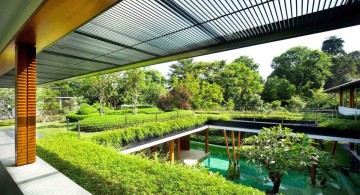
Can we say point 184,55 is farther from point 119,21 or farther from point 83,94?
point 83,94

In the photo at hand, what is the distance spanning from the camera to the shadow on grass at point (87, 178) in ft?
10.6

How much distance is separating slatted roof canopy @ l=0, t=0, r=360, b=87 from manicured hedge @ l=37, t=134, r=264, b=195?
2.34 metres

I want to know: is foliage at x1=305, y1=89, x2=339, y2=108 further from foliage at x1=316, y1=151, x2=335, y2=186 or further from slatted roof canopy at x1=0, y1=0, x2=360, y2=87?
slatted roof canopy at x1=0, y1=0, x2=360, y2=87

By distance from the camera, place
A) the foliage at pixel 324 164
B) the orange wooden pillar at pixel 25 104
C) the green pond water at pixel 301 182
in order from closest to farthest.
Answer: the orange wooden pillar at pixel 25 104, the foliage at pixel 324 164, the green pond water at pixel 301 182

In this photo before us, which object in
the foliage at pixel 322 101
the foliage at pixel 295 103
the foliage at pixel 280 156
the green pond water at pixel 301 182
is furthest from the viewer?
the foliage at pixel 295 103

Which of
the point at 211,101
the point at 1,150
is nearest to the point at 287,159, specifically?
the point at 1,150

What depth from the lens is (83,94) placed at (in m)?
22.9

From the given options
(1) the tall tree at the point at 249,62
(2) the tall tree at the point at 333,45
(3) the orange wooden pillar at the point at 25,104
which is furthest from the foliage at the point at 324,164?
(2) the tall tree at the point at 333,45

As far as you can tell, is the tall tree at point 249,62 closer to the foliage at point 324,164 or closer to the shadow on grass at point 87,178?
the foliage at point 324,164

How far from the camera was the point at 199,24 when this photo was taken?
2.70 metres

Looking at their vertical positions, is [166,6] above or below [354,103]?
above

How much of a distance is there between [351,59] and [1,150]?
33.4m

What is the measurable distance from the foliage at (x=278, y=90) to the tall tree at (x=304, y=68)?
1.33 m

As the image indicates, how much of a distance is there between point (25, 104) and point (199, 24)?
3383 mm
